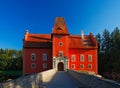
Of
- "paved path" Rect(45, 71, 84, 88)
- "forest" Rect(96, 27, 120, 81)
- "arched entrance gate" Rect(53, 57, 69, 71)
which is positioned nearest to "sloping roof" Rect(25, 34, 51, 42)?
"arched entrance gate" Rect(53, 57, 69, 71)

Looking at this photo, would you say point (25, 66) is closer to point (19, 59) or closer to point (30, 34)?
point (30, 34)

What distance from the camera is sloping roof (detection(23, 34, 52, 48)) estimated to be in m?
47.6

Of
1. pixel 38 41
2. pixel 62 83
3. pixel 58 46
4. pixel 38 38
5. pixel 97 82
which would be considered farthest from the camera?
pixel 38 38

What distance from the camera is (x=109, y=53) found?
55625mm

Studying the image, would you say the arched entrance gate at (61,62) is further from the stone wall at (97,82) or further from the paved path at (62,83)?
the stone wall at (97,82)

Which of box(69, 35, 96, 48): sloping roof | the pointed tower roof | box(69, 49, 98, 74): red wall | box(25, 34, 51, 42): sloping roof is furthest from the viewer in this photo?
box(25, 34, 51, 42): sloping roof

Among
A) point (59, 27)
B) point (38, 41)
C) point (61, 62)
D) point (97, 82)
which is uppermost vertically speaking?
point (59, 27)

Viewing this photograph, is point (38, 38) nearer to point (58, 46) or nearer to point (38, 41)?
point (38, 41)

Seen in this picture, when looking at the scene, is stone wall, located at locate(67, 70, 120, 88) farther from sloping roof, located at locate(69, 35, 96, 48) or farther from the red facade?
sloping roof, located at locate(69, 35, 96, 48)

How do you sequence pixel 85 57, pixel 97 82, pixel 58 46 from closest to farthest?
pixel 97 82 < pixel 58 46 < pixel 85 57

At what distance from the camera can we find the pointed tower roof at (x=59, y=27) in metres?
46.4

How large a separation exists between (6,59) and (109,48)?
36.8 metres

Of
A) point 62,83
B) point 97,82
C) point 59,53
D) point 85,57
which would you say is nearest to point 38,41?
point 59,53

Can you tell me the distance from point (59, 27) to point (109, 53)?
16897mm
